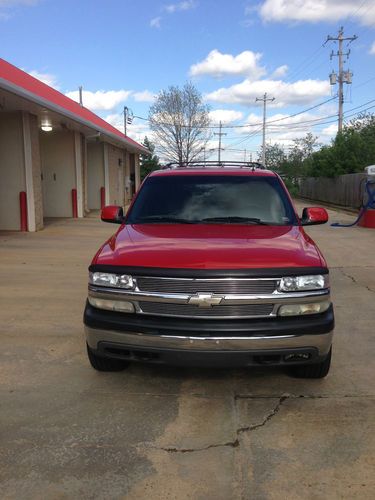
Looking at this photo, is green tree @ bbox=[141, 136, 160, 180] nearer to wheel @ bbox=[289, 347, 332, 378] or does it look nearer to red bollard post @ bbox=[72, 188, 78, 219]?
red bollard post @ bbox=[72, 188, 78, 219]

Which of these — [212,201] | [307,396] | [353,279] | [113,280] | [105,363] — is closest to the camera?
[113,280]

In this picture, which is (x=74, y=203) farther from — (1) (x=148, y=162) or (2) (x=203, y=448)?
(1) (x=148, y=162)

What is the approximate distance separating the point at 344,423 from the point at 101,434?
5.62 ft

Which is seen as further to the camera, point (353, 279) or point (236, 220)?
point (353, 279)

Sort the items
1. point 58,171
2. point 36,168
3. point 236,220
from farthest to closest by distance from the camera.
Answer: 1. point 58,171
2. point 36,168
3. point 236,220

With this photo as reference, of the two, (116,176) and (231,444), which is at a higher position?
(116,176)

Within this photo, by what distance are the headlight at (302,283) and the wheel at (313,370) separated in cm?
73

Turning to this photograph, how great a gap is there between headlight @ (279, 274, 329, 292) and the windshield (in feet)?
3.94

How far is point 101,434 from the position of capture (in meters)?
3.49

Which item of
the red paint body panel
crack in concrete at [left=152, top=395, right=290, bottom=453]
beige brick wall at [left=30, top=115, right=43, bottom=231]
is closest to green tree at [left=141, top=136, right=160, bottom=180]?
beige brick wall at [left=30, top=115, right=43, bottom=231]

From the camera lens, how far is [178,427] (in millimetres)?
3594

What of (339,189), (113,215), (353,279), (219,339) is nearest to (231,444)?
(219,339)

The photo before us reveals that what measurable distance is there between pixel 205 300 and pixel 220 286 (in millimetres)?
144

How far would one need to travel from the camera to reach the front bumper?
356 centimetres
